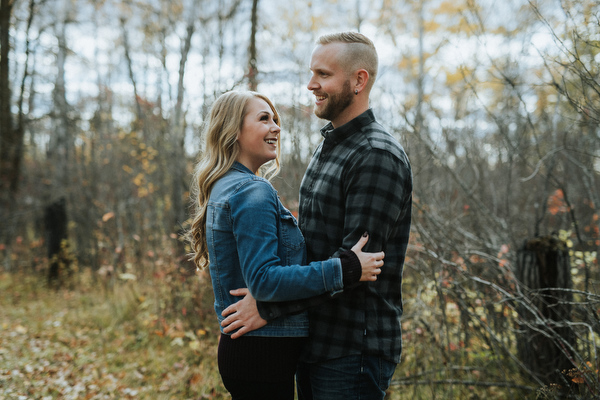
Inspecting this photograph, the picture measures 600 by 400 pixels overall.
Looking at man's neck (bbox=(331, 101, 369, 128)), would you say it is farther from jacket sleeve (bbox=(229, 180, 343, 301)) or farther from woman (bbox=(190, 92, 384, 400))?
jacket sleeve (bbox=(229, 180, 343, 301))

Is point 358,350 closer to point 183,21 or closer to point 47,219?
point 183,21

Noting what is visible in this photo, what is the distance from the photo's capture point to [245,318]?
5.79ft

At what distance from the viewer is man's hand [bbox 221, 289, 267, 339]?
5.79 ft

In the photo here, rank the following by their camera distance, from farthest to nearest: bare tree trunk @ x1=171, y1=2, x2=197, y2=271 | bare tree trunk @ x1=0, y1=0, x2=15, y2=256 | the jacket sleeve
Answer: bare tree trunk @ x1=0, y1=0, x2=15, y2=256, bare tree trunk @ x1=171, y1=2, x2=197, y2=271, the jacket sleeve

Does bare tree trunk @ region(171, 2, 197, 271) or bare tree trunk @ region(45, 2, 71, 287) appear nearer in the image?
bare tree trunk @ region(171, 2, 197, 271)

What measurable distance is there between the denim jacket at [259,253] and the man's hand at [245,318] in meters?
0.04

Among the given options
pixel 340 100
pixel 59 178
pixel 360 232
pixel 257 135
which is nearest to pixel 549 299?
pixel 360 232

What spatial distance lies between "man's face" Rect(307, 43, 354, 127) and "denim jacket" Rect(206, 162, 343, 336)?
502 mm

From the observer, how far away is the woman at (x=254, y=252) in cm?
167

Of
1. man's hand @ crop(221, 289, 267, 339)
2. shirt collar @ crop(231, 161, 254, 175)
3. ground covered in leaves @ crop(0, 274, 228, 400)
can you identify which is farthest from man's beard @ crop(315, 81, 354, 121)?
ground covered in leaves @ crop(0, 274, 228, 400)

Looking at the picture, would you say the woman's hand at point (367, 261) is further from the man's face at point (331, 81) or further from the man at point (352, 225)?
the man's face at point (331, 81)

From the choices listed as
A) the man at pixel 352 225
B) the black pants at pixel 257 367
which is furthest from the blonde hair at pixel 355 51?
the black pants at pixel 257 367

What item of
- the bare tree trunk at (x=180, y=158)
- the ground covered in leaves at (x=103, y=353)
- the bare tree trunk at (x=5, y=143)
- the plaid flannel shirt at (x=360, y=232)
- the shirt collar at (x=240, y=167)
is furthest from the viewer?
the bare tree trunk at (x=5, y=143)

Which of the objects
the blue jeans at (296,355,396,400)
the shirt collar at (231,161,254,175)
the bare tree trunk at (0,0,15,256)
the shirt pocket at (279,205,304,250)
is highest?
the bare tree trunk at (0,0,15,256)
